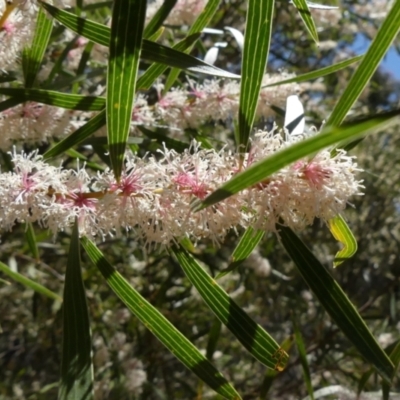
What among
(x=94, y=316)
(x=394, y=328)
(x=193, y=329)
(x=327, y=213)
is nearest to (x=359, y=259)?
(x=394, y=328)

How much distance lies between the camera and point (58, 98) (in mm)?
1159

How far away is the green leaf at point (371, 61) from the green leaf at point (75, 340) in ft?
1.46

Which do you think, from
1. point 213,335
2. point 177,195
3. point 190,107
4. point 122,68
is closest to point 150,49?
point 122,68

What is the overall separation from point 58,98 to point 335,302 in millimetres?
628

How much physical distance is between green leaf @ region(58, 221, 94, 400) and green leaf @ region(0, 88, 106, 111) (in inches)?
11.6

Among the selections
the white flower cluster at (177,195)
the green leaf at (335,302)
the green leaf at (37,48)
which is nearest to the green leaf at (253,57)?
the white flower cluster at (177,195)

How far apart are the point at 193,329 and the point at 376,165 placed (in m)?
1.89

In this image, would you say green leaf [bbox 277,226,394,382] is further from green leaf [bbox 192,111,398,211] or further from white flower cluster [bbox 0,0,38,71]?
white flower cluster [bbox 0,0,38,71]

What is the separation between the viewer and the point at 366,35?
3.89m

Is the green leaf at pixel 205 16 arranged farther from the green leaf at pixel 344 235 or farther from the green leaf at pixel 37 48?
the green leaf at pixel 344 235

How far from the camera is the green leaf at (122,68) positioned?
0.81 metres

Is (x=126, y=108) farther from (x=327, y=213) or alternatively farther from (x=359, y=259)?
(x=359, y=259)

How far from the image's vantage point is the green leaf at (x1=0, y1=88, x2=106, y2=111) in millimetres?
1159

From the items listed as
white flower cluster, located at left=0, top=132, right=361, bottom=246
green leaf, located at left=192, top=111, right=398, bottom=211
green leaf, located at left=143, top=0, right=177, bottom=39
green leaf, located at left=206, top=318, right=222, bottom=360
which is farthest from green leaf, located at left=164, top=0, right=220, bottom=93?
green leaf, located at left=206, top=318, right=222, bottom=360
